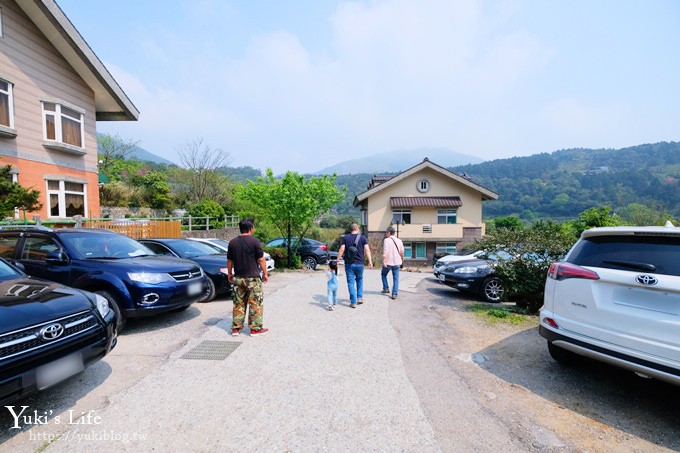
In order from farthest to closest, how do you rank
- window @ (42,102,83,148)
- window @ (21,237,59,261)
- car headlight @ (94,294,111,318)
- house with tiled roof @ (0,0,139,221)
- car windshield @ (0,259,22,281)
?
window @ (42,102,83,148) → house with tiled roof @ (0,0,139,221) → window @ (21,237,59,261) → car windshield @ (0,259,22,281) → car headlight @ (94,294,111,318)

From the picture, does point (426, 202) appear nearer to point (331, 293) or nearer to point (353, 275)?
point (353, 275)

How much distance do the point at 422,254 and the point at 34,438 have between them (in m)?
25.8

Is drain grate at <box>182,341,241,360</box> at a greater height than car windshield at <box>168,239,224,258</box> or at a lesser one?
lesser

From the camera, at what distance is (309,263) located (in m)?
15.2

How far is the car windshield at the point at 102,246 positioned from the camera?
5.30 m

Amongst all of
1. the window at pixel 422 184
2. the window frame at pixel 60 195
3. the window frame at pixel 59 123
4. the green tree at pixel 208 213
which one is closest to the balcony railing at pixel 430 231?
the window at pixel 422 184

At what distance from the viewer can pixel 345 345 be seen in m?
4.56

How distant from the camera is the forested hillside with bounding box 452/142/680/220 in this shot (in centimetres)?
6391

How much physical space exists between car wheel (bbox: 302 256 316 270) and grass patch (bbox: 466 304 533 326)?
902 centimetres

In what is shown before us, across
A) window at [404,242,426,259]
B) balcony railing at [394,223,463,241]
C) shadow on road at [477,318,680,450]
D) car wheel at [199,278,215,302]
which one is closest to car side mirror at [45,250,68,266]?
car wheel at [199,278,215,302]

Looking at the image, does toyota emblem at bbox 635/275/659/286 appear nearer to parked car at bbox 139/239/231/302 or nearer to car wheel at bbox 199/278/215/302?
car wheel at bbox 199/278/215/302

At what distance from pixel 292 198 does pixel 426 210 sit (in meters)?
15.2

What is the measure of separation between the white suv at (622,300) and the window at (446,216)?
2332 centimetres

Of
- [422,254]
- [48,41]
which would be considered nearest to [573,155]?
[422,254]
